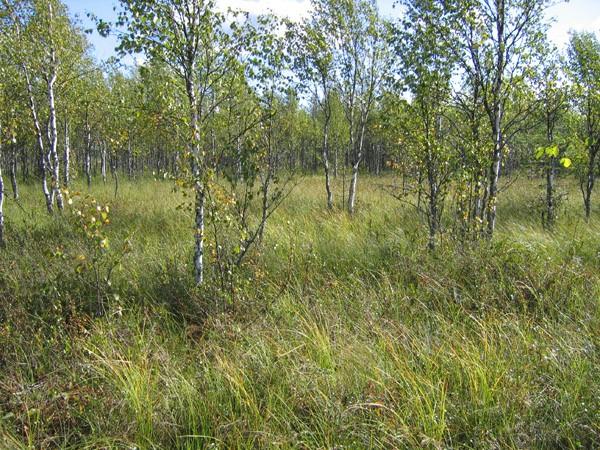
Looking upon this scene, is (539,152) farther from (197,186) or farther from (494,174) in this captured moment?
(494,174)

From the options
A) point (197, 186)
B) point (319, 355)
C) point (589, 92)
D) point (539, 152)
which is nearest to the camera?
point (539, 152)

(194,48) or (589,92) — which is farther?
(589,92)

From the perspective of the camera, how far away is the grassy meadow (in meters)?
2.39

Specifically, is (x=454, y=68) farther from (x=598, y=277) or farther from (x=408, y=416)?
(x=408, y=416)

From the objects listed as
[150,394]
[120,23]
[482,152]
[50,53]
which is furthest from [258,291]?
[50,53]

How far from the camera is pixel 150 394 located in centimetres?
274

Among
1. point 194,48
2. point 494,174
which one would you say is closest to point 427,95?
point 494,174

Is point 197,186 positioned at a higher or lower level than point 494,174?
lower

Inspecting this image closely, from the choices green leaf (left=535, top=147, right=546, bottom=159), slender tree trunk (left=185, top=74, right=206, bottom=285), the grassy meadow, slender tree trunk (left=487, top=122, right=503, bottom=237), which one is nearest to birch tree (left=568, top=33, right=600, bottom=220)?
slender tree trunk (left=487, top=122, right=503, bottom=237)

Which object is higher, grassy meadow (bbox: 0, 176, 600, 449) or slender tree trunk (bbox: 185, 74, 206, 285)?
slender tree trunk (bbox: 185, 74, 206, 285)

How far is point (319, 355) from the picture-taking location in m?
3.12

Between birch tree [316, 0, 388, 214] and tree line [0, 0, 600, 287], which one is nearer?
tree line [0, 0, 600, 287]

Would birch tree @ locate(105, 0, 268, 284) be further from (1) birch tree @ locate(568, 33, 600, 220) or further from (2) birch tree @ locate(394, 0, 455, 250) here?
(1) birch tree @ locate(568, 33, 600, 220)

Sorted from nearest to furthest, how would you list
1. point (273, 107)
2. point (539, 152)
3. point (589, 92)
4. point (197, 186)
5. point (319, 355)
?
point (539, 152)
point (319, 355)
point (197, 186)
point (273, 107)
point (589, 92)
